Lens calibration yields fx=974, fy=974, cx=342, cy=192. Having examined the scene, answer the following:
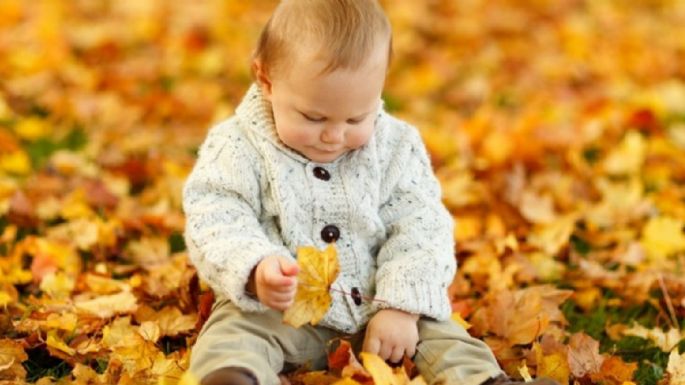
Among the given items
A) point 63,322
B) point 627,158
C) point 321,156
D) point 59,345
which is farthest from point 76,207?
point 627,158

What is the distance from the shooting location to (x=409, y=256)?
2434mm

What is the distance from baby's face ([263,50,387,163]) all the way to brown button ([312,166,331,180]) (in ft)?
0.08

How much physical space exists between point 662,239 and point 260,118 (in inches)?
64.7

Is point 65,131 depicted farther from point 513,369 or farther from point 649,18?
point 649,18

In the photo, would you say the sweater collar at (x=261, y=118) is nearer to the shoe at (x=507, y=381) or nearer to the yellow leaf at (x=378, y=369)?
the yellow leaf at (x=378, y=369)

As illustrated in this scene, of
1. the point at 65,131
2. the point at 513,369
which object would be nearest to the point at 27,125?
the point at 65,131

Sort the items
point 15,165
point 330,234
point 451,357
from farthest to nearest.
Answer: point 15,165 < point 330,234 < point 451,357

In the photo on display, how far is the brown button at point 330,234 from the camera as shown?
242cm

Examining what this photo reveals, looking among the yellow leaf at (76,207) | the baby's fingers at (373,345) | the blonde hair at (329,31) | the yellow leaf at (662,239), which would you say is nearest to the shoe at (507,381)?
the baby's fingers at (373,345)

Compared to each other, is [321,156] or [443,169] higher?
[321,156]

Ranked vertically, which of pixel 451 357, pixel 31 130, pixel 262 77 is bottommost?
pixel 31 130

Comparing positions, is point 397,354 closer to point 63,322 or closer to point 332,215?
point 332,215

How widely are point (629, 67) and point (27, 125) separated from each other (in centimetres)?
337

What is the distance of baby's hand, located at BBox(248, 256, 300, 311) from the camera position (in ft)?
6.95
